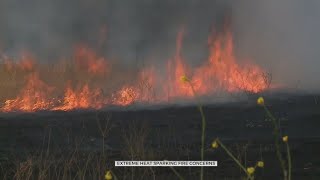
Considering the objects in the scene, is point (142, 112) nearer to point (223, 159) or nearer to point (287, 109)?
point (287, 109)

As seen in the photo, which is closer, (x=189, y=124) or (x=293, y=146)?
(x=293, y=146)

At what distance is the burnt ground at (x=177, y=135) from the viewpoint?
60.1 feet

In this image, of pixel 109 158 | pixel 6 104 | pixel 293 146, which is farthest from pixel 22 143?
pixel 6 104

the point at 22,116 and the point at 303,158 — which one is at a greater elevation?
the point at 22,116

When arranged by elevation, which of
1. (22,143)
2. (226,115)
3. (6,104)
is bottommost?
(22,143)

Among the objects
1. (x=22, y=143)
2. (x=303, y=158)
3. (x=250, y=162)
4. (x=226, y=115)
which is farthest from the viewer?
(x=226, y=115)

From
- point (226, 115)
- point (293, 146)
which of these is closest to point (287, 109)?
point (226, 115)

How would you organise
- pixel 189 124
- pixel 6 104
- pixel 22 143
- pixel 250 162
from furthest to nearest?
pixel 6 104 < pixel 189 124 < pixel 22 143 < pixel 250 162

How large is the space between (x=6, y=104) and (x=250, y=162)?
51773mm

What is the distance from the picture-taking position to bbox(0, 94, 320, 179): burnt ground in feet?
60.1

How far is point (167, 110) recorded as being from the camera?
47.4 metres

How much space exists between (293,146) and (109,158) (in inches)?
330

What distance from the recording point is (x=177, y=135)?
1199 inches

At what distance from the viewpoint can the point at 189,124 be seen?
3747 centimetres
